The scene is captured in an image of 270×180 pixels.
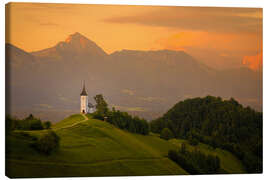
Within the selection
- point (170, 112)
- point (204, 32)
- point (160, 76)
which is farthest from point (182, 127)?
point (204, 32)

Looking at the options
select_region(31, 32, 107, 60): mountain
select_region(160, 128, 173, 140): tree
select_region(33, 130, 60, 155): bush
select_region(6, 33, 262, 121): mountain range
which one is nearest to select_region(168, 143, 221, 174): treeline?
select_region(160, 128, 173, 140): tree

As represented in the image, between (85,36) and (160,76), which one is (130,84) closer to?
(160,76)

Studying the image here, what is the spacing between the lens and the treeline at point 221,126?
67.4 ft

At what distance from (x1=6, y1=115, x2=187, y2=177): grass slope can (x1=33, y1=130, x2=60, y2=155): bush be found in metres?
0.19

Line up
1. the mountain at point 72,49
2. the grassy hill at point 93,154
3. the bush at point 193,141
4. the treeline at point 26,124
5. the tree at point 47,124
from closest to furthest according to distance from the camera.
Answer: the grassy hill at point 93,154, the treeline at point 26,124, the tree at point 47,124, the mountain at point 72,49, the bush at point 193,141

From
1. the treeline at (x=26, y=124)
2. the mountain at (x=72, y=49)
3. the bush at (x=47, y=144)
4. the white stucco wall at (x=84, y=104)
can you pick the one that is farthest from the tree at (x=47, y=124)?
the mountain at (x=72, y=49)

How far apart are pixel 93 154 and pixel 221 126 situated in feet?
19.5

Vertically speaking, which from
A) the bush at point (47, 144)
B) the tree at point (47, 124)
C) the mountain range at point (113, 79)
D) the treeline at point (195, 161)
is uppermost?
the mountain range at point (113, 79)

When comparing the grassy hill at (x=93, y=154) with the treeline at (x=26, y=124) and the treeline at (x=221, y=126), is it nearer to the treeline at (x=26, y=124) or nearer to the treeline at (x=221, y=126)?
the treeline at (x=26, y=124)

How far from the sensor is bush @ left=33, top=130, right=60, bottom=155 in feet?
57.2

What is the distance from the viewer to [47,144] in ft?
57.4

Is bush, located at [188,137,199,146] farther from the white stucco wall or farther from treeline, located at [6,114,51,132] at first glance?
treeline, located at [6,114,51,132]

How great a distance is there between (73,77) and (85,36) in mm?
1649

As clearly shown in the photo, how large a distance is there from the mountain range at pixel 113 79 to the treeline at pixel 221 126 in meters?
0.44
